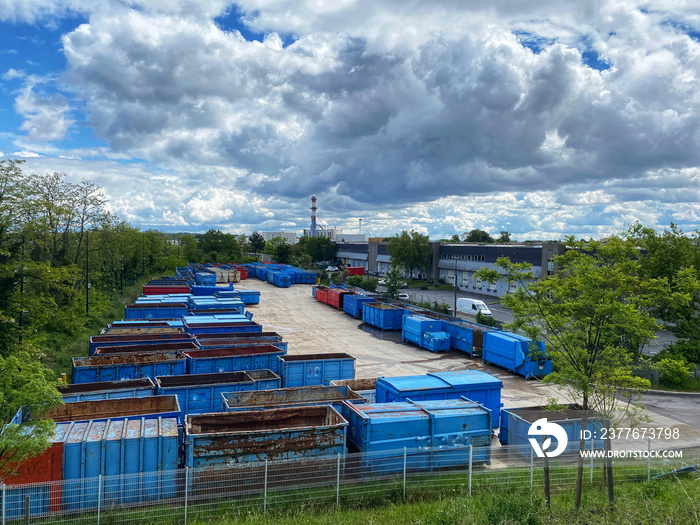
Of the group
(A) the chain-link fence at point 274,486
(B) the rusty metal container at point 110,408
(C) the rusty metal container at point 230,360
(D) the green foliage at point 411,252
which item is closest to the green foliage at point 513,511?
(A) the chain-link fence at point 274,486

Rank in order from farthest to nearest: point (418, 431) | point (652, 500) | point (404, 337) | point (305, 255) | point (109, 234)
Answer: point (305, 255), point (109, 234), point (404, 337), point (418, 431), point (652, 500)

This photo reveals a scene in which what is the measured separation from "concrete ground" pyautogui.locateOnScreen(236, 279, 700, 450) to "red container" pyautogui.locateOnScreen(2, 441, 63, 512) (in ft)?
43.8

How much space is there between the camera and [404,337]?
98.2 feet

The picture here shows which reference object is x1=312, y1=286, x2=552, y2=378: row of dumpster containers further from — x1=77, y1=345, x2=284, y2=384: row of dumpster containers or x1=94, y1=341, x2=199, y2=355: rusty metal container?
x1=94, y1=341, x2=199, y2=355: rusty metal container

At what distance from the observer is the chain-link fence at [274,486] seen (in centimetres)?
883

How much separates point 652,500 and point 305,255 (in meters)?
88.1

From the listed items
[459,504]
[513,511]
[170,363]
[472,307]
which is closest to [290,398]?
[170,363]

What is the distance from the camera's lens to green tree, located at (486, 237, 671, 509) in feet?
27.9

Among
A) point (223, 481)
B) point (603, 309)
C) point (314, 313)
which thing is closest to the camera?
point (603, 309)

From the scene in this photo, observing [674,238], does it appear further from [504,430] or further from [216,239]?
[216,239]

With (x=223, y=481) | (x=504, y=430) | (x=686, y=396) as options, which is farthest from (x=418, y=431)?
(x=686, y=396)

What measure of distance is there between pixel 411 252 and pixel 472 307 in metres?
28.8

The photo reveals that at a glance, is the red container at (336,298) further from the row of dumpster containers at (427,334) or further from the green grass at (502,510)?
the green grass at (502,510)

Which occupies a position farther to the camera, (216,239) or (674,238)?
(216,239)
